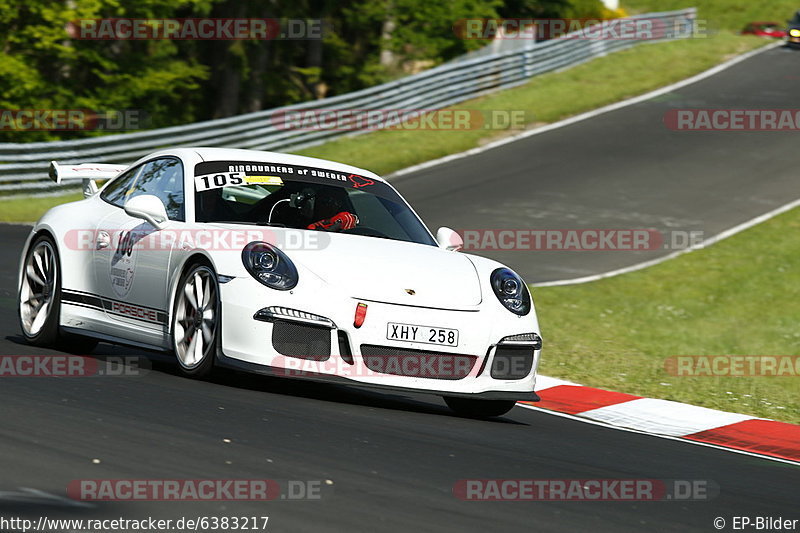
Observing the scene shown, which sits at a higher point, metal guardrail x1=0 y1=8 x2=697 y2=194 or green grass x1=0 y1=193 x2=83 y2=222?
metal guardrail x1=0 y1=8 x2=697 y2=194

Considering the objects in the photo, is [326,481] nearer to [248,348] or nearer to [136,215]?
[248,348]

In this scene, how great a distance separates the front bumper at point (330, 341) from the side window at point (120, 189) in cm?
176

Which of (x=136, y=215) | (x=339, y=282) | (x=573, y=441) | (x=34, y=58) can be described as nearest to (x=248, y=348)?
(x=339, y=282)

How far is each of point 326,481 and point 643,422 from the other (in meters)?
3.95

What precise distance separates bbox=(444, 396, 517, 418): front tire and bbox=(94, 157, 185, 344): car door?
1.83 m

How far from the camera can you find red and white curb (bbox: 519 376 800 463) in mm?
8195
